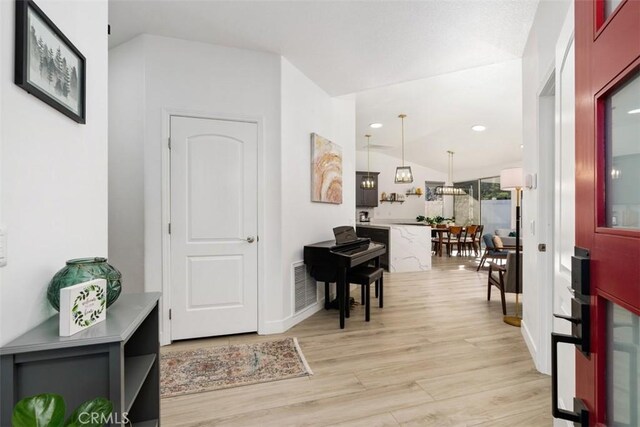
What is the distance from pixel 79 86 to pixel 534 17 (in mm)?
3189

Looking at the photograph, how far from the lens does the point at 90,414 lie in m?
0.72

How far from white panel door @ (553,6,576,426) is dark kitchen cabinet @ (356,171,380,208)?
7.32 m

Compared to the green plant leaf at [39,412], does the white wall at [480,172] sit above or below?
above

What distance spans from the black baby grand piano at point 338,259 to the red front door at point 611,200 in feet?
8.57

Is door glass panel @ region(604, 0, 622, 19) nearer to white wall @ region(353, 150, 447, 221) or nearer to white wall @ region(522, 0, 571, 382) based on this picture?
white wall @ region(522, 0, 571, 382)

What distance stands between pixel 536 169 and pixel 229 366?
2.83 meters

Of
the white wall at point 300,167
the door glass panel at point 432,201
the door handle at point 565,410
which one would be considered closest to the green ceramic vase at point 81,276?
the door handle at point 565,410

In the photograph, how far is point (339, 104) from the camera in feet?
15.1

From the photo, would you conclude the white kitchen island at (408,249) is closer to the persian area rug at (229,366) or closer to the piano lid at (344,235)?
the piano lid at (344,235)

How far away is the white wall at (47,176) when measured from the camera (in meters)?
0.98

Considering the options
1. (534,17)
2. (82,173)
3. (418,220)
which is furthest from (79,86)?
(418,220)

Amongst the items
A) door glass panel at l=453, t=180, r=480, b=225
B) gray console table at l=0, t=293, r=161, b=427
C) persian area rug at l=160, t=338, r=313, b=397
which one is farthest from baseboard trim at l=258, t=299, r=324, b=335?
door glass panel at l=453, t=180, r=480, b=225

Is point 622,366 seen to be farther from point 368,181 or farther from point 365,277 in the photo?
point 368,181

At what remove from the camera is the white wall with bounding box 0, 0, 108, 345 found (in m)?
0.98
